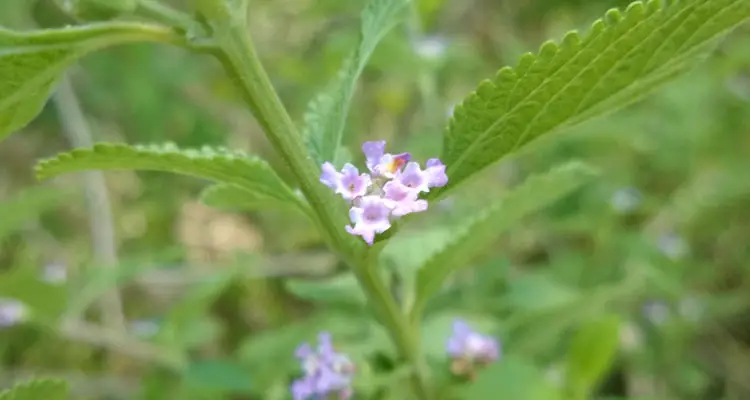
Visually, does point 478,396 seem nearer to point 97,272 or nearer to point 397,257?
point 397,257

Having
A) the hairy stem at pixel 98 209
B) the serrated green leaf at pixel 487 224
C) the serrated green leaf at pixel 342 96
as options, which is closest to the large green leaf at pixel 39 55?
the serrated green leaf at pixel 342 96

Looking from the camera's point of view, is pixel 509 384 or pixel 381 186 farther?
pixel 509 384

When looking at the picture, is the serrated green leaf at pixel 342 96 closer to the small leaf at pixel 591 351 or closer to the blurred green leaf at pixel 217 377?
the small leaf at pixel 591 351

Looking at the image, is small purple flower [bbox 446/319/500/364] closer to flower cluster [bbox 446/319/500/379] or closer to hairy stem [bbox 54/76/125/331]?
flower cluster [bbox 446/319/500/379]

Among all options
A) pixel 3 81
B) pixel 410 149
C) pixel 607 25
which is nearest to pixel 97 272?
pixel 410 149

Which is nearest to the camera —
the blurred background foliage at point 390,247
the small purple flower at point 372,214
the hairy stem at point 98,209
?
the small purple flower at point 372,214

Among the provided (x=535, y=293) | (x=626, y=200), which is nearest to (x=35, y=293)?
(x=535, y=293)

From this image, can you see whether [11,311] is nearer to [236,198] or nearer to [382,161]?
[236,198]
